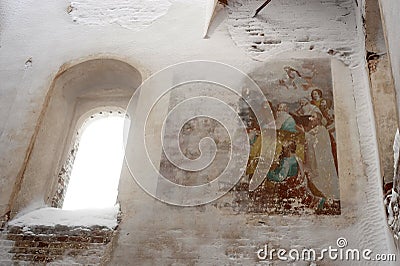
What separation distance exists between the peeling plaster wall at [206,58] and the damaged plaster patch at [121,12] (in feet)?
0.15

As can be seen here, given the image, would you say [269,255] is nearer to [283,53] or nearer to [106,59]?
[283,53]

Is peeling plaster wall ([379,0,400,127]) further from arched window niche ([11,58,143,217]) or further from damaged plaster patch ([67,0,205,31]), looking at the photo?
damaged plaster patch ([67,0,205,31])

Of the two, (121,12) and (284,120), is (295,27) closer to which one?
(284,120)

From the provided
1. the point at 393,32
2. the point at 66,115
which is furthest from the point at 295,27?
the point at 66,115

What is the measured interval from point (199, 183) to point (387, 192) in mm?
1681

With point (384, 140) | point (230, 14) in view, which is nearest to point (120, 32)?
point (230, 14)

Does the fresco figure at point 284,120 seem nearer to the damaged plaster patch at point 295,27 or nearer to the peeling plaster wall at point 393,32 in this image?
the damaged plaster patch at point 295,27

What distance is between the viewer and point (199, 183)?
491 centimetres

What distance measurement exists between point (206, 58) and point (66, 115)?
179 cm

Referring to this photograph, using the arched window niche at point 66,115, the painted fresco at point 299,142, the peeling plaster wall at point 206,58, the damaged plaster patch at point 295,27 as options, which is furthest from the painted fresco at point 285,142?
the arched window niche at point 66,115

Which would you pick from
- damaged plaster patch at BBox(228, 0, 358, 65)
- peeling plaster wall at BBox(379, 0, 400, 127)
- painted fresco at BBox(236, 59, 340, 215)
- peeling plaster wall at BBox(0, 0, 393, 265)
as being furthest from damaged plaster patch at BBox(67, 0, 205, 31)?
peeling plaster wall at BBox(379, 0, 400, 127)

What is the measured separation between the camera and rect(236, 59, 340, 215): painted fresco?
15.4 ft

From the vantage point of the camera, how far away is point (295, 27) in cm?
625

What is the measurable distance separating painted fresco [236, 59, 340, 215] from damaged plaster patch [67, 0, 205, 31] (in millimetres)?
1746
